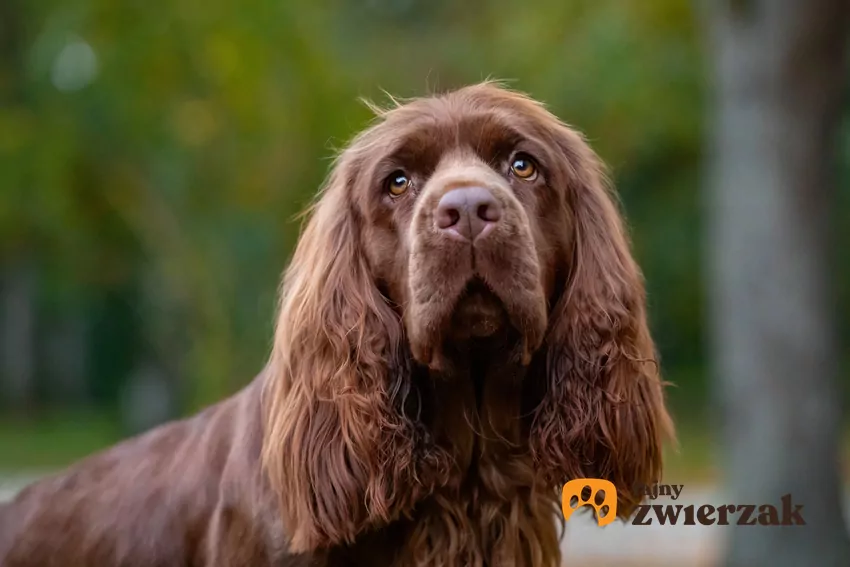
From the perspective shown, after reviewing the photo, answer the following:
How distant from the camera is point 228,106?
40.0ft

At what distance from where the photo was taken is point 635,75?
14.6 metres

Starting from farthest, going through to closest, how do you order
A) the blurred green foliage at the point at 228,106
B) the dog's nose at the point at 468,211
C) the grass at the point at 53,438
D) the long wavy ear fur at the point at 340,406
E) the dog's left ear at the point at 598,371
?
the grass at the point at 53,438 < the blurred green foliage at the point at 228,106 < the dog's left ear at the point at 598,371 < the long wavy ear fur at the point at 340,406 < the dog's nose at the point at 468,211

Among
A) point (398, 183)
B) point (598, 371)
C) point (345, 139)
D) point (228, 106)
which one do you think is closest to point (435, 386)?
point (598, 371)

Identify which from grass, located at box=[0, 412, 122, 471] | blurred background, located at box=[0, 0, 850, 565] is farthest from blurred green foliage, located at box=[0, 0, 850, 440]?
grass, located at box=[0, 412, 122, 471]

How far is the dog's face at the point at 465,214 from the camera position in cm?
288

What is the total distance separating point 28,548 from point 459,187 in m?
1.95

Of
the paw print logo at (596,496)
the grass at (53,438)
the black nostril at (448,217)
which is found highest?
the black nostril at (448,217)

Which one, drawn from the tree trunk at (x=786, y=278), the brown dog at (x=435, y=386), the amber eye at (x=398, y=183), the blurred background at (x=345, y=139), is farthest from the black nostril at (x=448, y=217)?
the tree trunk at (x=786, y=278)

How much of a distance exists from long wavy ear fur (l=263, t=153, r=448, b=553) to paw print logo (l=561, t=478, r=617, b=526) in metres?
0.43

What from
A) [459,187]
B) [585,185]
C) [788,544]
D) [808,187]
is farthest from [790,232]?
[459,187]

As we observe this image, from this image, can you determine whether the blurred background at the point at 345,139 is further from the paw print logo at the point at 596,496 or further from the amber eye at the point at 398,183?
the paw print logo at the point at 596,496

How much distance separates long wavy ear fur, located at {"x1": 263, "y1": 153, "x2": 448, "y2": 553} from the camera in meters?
3.09

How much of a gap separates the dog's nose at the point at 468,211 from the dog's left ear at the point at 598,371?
486 mm

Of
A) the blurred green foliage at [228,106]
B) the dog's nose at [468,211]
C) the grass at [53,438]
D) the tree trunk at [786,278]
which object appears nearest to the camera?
the dog's nose at [468,211]
